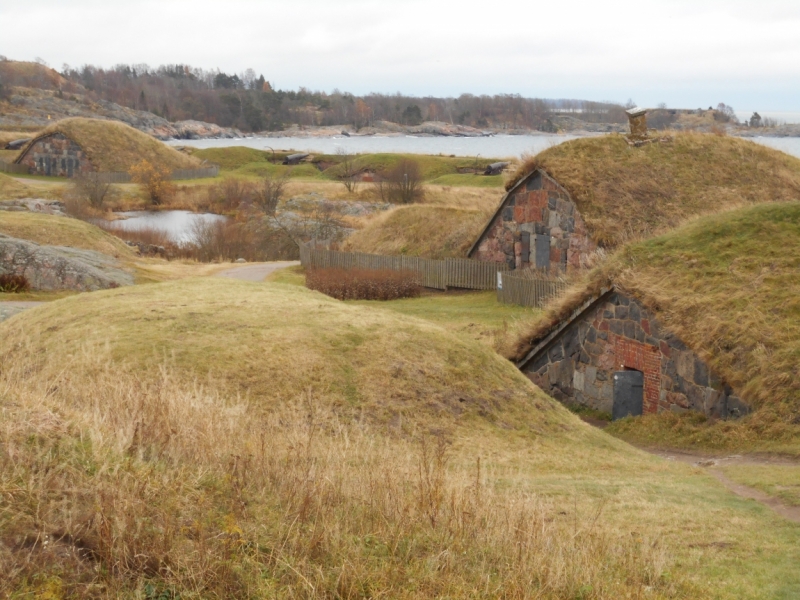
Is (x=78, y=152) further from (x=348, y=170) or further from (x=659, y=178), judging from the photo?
(x=659, y=178)

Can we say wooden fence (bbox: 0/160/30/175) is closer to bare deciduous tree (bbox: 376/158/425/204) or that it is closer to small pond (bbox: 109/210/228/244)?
small pond (bbox: 109/210/228/244)

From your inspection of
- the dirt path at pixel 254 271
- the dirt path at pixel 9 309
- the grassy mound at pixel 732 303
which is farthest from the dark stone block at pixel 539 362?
the dirt path at pixel 254 271

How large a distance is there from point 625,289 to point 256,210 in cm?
4386

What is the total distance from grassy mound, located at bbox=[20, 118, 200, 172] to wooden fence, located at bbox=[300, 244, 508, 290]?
44154 mm

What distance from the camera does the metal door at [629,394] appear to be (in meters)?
18.0

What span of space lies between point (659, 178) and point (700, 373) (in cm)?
1625

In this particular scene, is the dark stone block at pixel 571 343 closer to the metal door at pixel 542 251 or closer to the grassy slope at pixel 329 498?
the grassy slope at pixel 329 498

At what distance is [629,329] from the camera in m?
18.2

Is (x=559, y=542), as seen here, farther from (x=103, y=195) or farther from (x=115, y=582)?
(x=103, y=195)

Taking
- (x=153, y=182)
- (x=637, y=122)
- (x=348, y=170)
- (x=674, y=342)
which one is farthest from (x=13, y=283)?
(x=348, y=170)

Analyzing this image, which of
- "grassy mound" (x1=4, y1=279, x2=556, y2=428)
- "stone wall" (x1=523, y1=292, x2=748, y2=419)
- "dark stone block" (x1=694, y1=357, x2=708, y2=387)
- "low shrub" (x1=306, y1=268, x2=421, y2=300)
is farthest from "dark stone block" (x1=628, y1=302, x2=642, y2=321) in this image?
"low shrub" (x1=306, y1=268, x2=421, y2=300)

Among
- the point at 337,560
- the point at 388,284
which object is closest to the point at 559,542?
the point at 337,560

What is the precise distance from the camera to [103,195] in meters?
57.3

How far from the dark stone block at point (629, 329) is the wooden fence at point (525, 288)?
32.9ft
